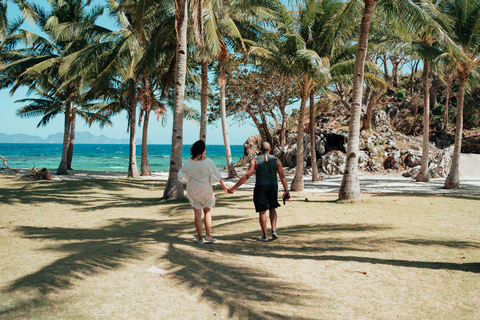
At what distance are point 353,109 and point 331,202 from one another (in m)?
3.03

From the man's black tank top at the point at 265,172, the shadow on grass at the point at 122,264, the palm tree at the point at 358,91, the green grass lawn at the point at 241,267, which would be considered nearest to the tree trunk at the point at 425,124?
the palm tree at the point at 358,91

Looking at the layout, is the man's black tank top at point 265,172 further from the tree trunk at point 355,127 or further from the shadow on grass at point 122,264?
the tree trunk at point 355,127

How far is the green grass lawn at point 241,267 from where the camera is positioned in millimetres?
3373

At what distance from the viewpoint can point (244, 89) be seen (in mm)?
26781

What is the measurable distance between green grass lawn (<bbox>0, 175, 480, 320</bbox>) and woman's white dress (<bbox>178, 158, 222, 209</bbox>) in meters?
0.80

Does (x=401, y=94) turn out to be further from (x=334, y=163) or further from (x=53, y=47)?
(x=53, y=47)

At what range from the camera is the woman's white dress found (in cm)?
545

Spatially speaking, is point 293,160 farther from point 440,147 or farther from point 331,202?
point 331,202

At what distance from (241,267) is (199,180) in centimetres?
158

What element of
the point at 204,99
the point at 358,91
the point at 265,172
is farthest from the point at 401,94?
the point at 265,172

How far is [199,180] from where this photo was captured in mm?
5473

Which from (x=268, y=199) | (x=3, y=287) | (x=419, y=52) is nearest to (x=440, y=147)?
(x=419, y=52)

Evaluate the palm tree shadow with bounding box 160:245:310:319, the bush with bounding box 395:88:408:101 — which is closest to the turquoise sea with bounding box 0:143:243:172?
the bush with bounding box 395:88:408:101

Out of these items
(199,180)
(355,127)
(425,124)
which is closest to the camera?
(199,180)
